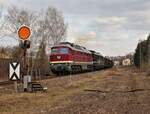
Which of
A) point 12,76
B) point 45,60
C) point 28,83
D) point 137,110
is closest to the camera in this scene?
point 137,110

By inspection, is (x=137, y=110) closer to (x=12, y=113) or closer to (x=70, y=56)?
(x=12, y=113)

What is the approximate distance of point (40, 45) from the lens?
64000 millimetres

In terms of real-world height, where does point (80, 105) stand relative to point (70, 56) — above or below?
below

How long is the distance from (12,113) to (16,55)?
4051cm

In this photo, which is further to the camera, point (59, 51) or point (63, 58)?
point (59, 51)

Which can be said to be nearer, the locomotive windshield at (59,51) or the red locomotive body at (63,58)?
the red locomotive body at (63,58)

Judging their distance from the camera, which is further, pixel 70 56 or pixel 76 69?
pixel 76 69

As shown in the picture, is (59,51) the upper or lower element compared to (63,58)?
upper

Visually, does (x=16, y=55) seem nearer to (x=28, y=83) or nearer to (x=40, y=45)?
(x=40, y=45)

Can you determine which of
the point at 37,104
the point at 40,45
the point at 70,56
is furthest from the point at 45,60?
the point at 37,104

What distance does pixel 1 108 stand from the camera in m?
14.5

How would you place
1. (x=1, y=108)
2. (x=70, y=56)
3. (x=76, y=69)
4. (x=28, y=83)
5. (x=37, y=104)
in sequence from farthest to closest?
(x=76, y=69)
(x=70, y=56)
(x=28, y=83)
(x=37, y=104)
(x=1, y=108)

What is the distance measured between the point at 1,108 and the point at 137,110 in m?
4.70

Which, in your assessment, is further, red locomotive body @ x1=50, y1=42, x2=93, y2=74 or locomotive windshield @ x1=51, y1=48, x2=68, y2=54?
locomotive windshield @ x1=51, y1=48, x2=68, y2=54
